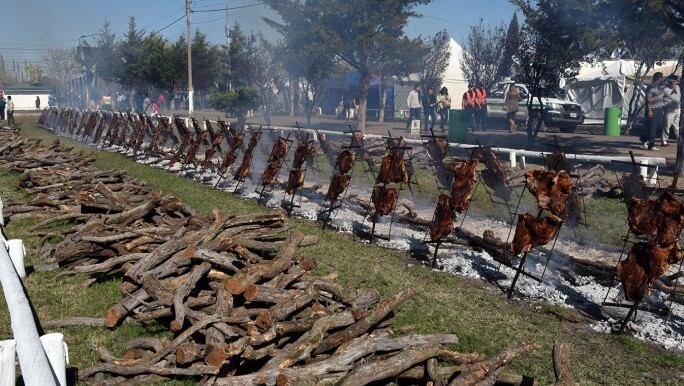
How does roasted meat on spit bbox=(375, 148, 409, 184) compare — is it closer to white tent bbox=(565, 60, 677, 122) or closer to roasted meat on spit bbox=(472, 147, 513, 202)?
roasted meat on spit bbox=(472, 147, 513, 202)

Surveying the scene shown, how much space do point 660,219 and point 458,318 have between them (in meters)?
1.97

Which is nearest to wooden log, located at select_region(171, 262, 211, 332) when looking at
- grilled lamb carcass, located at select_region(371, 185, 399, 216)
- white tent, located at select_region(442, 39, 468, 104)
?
grilled lamb carcass, located at select_region(371, 185, 399, 216)

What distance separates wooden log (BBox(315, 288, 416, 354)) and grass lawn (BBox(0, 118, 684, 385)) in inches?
27.2

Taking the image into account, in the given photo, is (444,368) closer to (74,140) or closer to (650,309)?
(650,309)

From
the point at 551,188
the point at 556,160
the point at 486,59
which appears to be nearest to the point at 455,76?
the point at 486,59

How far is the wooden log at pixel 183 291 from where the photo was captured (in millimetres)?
4855

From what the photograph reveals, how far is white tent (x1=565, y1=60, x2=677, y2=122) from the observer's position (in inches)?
1211

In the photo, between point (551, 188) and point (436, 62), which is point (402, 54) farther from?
point (551, 188)

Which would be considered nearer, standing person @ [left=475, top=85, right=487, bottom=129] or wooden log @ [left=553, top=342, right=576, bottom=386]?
wooden log @ [left=553, top=342, right=576, bottom=386]

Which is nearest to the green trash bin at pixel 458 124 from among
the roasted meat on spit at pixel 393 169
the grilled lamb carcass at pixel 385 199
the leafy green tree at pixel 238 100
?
the roasted meat on spit at pixel 393 169

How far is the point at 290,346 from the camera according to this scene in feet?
14.2

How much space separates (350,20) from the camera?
2183cm

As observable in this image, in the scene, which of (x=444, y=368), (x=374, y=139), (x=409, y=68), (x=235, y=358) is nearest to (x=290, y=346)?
(x=235, y=358)

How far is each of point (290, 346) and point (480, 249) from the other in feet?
13.9
